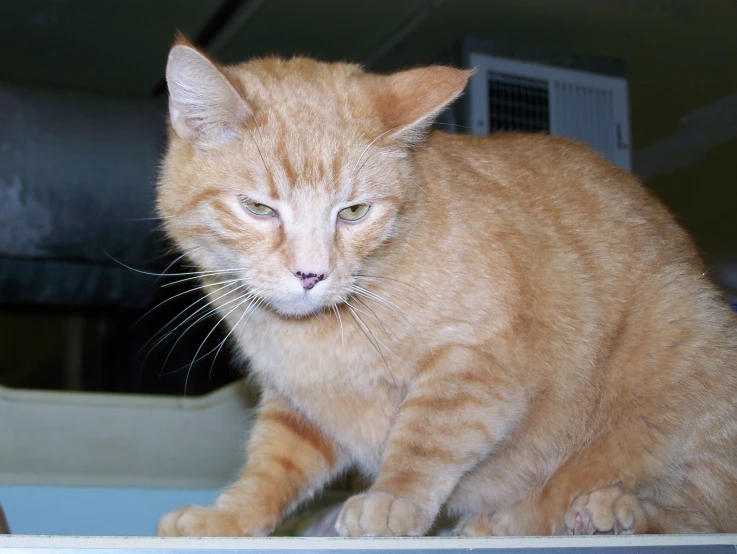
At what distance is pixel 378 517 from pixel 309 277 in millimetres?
493

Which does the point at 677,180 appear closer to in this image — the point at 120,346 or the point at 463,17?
the point at 463,17

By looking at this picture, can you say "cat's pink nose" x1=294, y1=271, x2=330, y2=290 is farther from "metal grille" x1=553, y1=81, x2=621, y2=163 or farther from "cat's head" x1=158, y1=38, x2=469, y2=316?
"metal grille" x1=553, y1=81, x2=621, y2=163

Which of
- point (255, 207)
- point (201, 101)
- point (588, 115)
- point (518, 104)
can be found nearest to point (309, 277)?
point (255, 207)

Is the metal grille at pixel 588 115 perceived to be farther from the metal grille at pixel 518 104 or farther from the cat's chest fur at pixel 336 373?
the cat's chest fur at pixel 336 373

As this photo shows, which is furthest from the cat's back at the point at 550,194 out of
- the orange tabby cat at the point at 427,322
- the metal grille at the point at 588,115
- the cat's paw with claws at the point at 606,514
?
the metal grille at the point at 588,115

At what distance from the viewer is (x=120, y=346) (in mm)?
4363

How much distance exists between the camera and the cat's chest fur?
71.4 inches

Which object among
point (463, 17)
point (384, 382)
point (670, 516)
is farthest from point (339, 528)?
point (463, 17)

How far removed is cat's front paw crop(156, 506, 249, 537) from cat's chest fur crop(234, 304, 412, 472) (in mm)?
345

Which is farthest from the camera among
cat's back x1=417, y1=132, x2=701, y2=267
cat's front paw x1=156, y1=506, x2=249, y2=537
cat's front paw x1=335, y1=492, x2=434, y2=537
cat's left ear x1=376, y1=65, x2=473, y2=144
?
cat's back x1=417, y1=132, x2=701, y2=267

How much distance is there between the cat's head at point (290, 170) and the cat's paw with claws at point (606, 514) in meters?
0.69

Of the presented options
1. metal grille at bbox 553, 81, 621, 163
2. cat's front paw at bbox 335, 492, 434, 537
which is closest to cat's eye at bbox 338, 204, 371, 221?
cat's front paw at bbox 335, 492, 434, 537

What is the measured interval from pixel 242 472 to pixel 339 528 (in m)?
0.49

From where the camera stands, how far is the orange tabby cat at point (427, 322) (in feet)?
5.59
